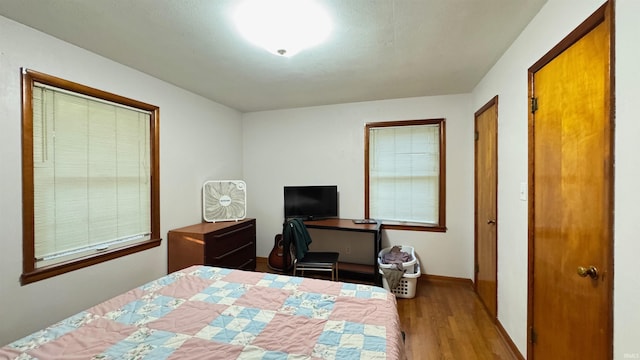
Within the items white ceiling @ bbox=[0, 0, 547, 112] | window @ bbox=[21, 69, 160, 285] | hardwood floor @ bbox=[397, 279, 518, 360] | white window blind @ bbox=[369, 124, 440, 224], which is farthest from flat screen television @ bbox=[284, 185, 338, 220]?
window @ bbox=[21, 69, 160, 285]

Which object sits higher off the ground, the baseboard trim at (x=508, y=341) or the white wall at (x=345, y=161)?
the white wall at (x=345, y=161)

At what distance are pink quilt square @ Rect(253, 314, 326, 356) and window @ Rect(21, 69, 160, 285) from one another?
6.02 feet

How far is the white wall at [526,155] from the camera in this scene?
0.96m

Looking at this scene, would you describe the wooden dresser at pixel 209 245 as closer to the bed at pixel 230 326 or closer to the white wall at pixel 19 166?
the white wall at pixel 19 166

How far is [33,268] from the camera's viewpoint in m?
1.80

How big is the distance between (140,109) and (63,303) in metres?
1.76

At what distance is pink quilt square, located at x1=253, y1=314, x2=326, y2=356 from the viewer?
42.8 inches

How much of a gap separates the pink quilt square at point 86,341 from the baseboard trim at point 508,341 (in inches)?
98.3

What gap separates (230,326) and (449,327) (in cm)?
204

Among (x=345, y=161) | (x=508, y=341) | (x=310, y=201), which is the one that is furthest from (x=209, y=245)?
(x=508, y=341)

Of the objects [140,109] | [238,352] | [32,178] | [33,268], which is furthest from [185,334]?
[140,109]

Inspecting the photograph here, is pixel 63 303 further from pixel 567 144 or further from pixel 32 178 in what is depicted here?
pixel 567 144

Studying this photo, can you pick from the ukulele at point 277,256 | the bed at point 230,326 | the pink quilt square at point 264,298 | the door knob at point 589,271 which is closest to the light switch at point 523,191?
the door knob at point 589,271

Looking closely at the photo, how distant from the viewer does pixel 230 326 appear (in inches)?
49.4
